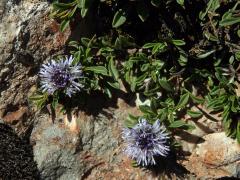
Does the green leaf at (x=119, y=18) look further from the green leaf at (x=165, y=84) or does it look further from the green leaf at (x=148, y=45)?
the green leaf at (x=165, y=84)

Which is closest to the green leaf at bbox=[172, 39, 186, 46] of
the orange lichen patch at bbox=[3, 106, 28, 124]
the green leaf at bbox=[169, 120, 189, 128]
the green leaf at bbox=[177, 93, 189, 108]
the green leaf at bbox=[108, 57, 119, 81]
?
the green leaf at bbox=[177, 93, 189, 108]

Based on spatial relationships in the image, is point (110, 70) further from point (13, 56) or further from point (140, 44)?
point (13, 56)

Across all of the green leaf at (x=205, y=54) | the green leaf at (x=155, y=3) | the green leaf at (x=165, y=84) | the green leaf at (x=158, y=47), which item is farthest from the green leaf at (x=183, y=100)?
the green leaf at (x=155, y=3)

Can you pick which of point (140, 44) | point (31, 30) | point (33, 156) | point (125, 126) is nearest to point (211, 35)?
point (140, 44)

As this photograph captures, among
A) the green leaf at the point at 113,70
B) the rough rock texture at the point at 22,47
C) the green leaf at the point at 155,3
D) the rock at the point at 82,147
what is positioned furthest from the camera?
the rock at the point at 82,147

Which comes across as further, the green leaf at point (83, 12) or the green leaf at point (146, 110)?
the green leaf at point (146, 110)

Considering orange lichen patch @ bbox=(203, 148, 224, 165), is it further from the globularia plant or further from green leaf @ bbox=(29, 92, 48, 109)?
green leaf @ bbox=(29, 92, 48, 109)
